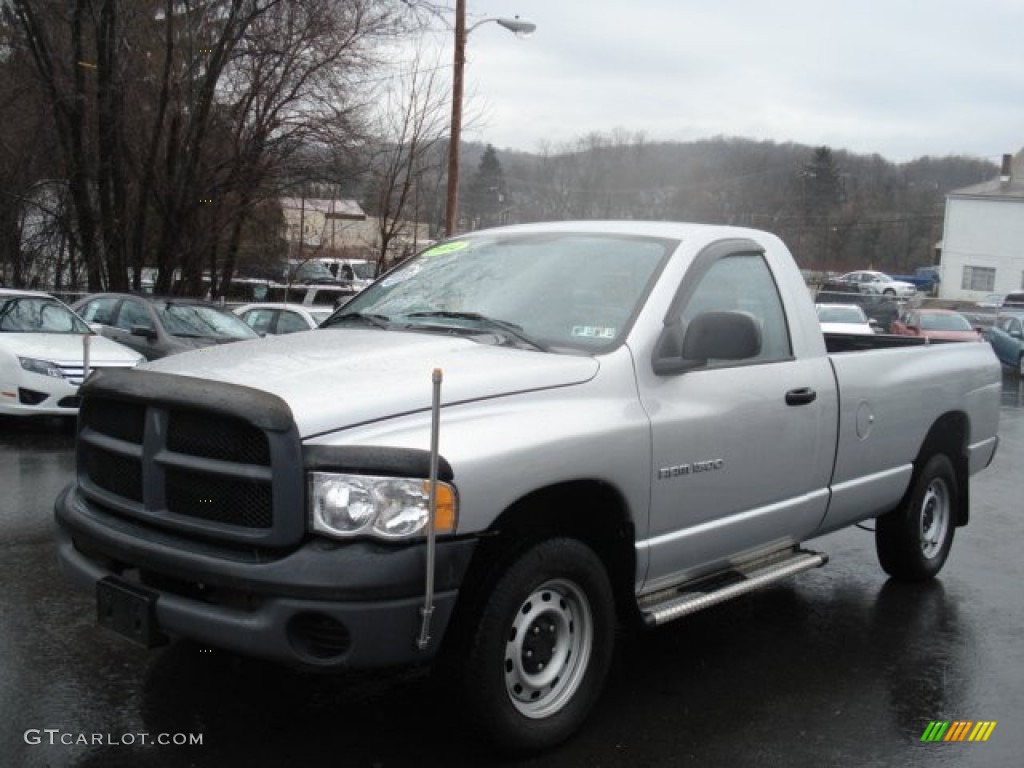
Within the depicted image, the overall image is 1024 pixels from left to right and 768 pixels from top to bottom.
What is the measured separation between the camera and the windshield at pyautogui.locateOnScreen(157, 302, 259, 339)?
1370cm

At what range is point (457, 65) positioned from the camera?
66.5 ft

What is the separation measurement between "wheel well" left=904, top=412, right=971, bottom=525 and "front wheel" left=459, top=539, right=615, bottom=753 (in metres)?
3.21

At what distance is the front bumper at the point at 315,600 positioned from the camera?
3301 millimetres

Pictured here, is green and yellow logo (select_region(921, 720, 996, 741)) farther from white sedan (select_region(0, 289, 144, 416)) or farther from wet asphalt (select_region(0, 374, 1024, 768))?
white sedan (select_region(0, 289, 144, 416))

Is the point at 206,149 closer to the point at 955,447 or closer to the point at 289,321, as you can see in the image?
the point at 289,321

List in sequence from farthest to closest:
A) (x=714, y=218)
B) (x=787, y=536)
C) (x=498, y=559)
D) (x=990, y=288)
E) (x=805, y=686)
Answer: (x=990, y=288)
(x=714, y=218)
(x=787, y=536)
(x=805, y=686)
(x=498, y=559)

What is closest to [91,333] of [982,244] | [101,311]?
[101,311]

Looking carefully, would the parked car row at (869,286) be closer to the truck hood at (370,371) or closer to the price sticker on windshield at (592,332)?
the price sticker on windshield at (592,332)

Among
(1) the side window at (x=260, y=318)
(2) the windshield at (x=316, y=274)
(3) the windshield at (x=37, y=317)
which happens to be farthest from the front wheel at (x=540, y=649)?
(2) the windshield at (x=316, y=274)

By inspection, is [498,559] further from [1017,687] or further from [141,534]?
[1017,687]

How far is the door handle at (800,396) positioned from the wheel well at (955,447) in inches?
65.3

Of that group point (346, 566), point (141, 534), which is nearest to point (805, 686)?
point (346, 566)

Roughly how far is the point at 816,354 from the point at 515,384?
6.95 ft

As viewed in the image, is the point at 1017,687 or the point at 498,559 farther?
the point at 1017,687
